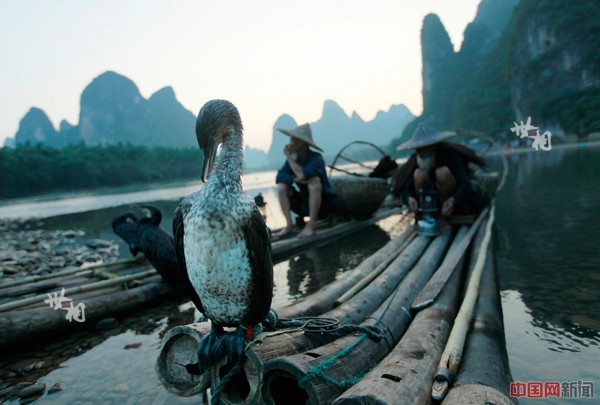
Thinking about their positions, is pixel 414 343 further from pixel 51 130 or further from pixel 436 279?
pixel 51 130

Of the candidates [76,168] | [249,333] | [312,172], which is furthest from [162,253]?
[76,168]

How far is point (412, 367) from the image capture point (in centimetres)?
161

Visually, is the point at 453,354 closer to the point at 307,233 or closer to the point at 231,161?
the point at 231,161

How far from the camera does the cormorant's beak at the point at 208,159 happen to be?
2143 millimetres

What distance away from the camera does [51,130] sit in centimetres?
13250

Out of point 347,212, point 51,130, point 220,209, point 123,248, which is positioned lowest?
point 123,248

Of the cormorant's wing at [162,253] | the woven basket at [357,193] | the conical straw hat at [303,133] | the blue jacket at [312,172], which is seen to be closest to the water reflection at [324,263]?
the woven basket at [357,193]

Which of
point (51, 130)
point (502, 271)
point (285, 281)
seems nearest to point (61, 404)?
point (285, 281)

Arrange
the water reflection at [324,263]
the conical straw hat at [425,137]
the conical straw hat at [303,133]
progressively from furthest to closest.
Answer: the conical straw hat at [303,133] → the conical straw hat at [425,137] → the water reflection at [324,263]

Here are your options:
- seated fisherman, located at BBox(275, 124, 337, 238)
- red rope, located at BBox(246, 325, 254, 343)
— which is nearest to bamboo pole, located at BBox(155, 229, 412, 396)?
red rope, located at BBox(246, 325, 254, 343)

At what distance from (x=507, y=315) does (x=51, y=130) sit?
162721 mm

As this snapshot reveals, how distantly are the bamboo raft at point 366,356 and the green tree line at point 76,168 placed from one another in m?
45.9

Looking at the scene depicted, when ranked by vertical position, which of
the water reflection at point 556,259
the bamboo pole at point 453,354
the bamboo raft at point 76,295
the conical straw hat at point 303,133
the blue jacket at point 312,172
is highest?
the conical straw hat at point 303,133

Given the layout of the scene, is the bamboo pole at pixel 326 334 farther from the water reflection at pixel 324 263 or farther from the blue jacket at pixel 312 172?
the blue jacket at pixel 312 172
